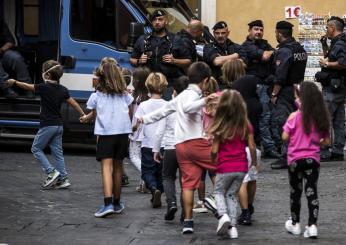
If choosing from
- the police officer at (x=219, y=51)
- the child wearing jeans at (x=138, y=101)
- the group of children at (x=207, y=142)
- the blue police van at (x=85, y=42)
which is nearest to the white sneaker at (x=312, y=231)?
the group of children at (x=207, y=142)

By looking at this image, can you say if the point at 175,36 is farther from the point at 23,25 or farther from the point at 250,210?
the point at 250,210

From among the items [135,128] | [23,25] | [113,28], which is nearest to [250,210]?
[135,128]

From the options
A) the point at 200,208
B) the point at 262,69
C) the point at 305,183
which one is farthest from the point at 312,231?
the point at 262,69

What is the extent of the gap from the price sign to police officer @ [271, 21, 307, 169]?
4.05m

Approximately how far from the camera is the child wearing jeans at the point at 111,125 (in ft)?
37.0

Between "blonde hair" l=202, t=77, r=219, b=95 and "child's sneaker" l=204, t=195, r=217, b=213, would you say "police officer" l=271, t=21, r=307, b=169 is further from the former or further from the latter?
"child's sneaker" l=204, t=195, r=217, b=213

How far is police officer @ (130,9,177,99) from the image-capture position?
15.2 m

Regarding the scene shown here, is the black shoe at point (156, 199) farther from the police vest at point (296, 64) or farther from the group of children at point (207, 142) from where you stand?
the police vest at point (296, 64)

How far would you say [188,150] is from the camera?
10273 mm

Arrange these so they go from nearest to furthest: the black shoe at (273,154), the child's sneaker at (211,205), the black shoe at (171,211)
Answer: the child's sneaker at (211,205), the black shoe at (171,211), the black shoe at (273,154)

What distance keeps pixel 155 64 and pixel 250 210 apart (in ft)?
16.0

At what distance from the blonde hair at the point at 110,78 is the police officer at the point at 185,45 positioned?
3671 millimetres

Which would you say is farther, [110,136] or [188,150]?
[110,136]

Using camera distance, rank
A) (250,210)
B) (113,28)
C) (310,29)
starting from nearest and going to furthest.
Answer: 1. (250,210)
2. (113,28)
3. (310,29)
